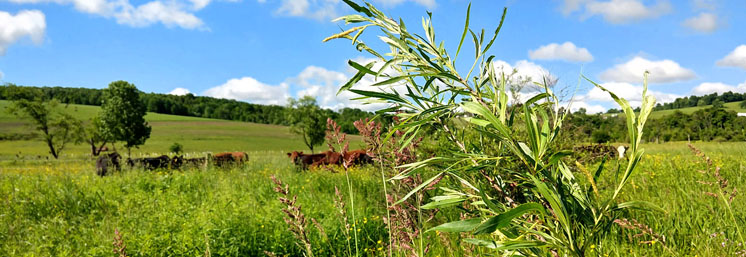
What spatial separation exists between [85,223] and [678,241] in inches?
344

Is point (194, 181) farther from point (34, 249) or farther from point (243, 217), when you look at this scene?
point (243, 217)

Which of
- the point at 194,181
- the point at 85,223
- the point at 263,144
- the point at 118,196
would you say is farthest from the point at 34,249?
the point at 263,144

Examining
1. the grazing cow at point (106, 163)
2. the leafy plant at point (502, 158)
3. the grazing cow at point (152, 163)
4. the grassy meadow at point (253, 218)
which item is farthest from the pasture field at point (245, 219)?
the grazing cow at point (152, 163)

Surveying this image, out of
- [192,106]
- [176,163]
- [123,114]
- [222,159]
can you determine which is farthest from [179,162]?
[192,106]

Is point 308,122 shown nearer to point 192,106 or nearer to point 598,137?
point 598,137

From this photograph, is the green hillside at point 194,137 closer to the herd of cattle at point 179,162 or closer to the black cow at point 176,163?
the black cow at point 176,163

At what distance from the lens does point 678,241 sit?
3.73m

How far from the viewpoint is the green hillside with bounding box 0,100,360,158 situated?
5588 cm

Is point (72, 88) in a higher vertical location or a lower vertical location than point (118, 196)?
higher

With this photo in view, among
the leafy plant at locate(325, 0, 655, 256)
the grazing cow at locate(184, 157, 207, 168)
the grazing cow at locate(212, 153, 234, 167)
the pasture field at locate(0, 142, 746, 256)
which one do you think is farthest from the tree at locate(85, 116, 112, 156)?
the leafy plant at locate(325, 0, 655, 256)

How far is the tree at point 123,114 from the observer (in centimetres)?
4234

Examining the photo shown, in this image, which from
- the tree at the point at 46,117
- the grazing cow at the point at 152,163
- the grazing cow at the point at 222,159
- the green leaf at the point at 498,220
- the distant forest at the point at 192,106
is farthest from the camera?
the distant forest at the point at 192,106

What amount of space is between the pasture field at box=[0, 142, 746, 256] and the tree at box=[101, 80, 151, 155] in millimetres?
36487

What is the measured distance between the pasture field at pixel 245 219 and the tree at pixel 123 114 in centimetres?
3649
